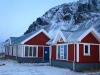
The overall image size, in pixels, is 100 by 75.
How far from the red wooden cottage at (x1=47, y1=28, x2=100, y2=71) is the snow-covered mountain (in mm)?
101729

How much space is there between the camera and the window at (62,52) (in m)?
28.7

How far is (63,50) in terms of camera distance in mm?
29156

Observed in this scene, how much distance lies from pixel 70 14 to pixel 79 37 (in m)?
126

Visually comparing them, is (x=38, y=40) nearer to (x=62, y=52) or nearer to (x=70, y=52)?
(x=62, y=52)

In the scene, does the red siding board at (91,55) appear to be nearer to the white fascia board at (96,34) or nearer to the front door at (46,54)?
the white fascia board at (96,34)

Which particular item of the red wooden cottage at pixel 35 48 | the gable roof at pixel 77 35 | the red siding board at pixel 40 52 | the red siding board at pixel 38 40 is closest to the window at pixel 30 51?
the red wooden cottage at pixel 35 48

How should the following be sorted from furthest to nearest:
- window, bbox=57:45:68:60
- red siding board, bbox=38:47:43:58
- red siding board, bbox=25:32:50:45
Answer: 1. red siding board, bbox=38:47:43:58
2. red siding board, bbox=25:32:50:45
3. window, bbox=57:45:68:60

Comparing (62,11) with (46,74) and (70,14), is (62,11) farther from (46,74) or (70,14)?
(46,74)

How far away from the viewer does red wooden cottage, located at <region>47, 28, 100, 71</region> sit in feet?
84.4

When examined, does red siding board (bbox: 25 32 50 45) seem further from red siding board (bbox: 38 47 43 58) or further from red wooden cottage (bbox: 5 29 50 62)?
red siding board (bbox: 38 47 43 58)

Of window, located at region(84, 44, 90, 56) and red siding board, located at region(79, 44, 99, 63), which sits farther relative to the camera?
window, located at region(84, 44, 90, 56)

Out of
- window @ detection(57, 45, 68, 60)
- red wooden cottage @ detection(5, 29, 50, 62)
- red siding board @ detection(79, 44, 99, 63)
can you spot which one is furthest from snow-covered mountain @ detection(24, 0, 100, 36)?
red siding board @ detection(79, 44, 99, 63)

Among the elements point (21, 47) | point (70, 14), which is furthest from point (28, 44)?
point (70, 14)

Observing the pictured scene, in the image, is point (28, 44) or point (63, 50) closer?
point (63, 50)
